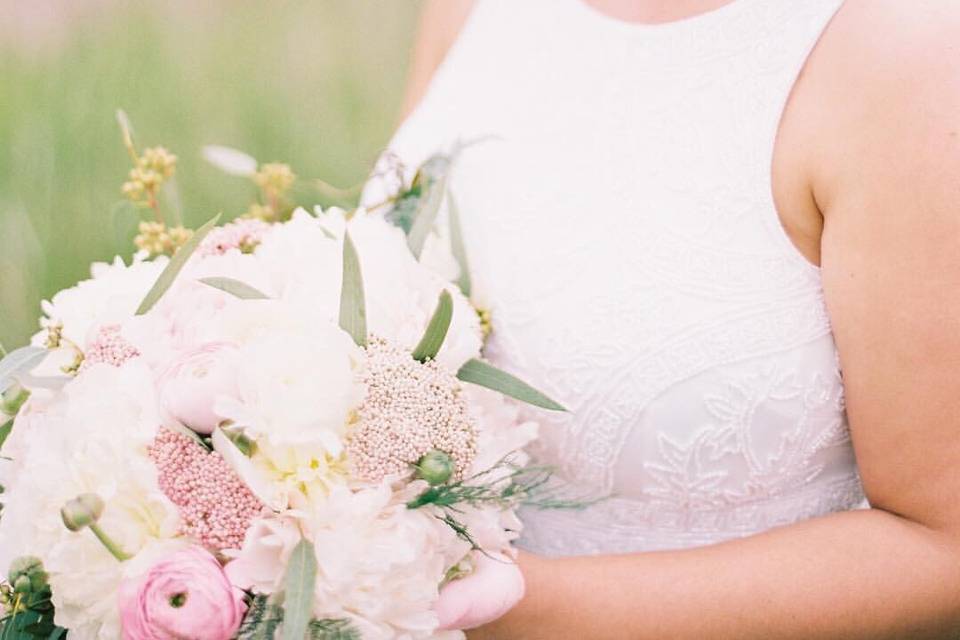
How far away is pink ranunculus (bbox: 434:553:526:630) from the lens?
109cm

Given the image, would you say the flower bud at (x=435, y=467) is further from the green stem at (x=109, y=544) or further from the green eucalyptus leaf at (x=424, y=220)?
the green eucalyptus leaf at (x=424, y=220)

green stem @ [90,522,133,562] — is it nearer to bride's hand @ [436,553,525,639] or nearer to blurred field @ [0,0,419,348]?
bride's hand @ [436,553,525,639]

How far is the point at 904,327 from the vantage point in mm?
1233

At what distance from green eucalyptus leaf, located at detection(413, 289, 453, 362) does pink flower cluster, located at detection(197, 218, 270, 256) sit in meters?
0.30

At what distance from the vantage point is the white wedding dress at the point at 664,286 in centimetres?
140

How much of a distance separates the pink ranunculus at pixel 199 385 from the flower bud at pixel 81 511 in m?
0.11

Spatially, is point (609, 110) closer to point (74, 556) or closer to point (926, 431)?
point (926, 431)

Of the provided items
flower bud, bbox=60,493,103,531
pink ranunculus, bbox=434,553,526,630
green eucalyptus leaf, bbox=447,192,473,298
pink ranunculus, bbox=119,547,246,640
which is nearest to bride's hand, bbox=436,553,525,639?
pink ranunculus, bbox=434,553,526,630

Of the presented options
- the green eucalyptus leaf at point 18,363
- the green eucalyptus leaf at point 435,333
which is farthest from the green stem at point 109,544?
the green eucalyptus leaf at point 435,333

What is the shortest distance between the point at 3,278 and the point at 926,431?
6.78 ft

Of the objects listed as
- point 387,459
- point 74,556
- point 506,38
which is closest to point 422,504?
point 387,459

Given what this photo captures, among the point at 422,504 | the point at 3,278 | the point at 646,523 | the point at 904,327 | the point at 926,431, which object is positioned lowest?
the point at 3,278

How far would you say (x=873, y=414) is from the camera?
1.31 metres

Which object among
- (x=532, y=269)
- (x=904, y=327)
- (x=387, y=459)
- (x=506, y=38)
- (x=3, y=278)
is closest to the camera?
(x=387, y=459)
